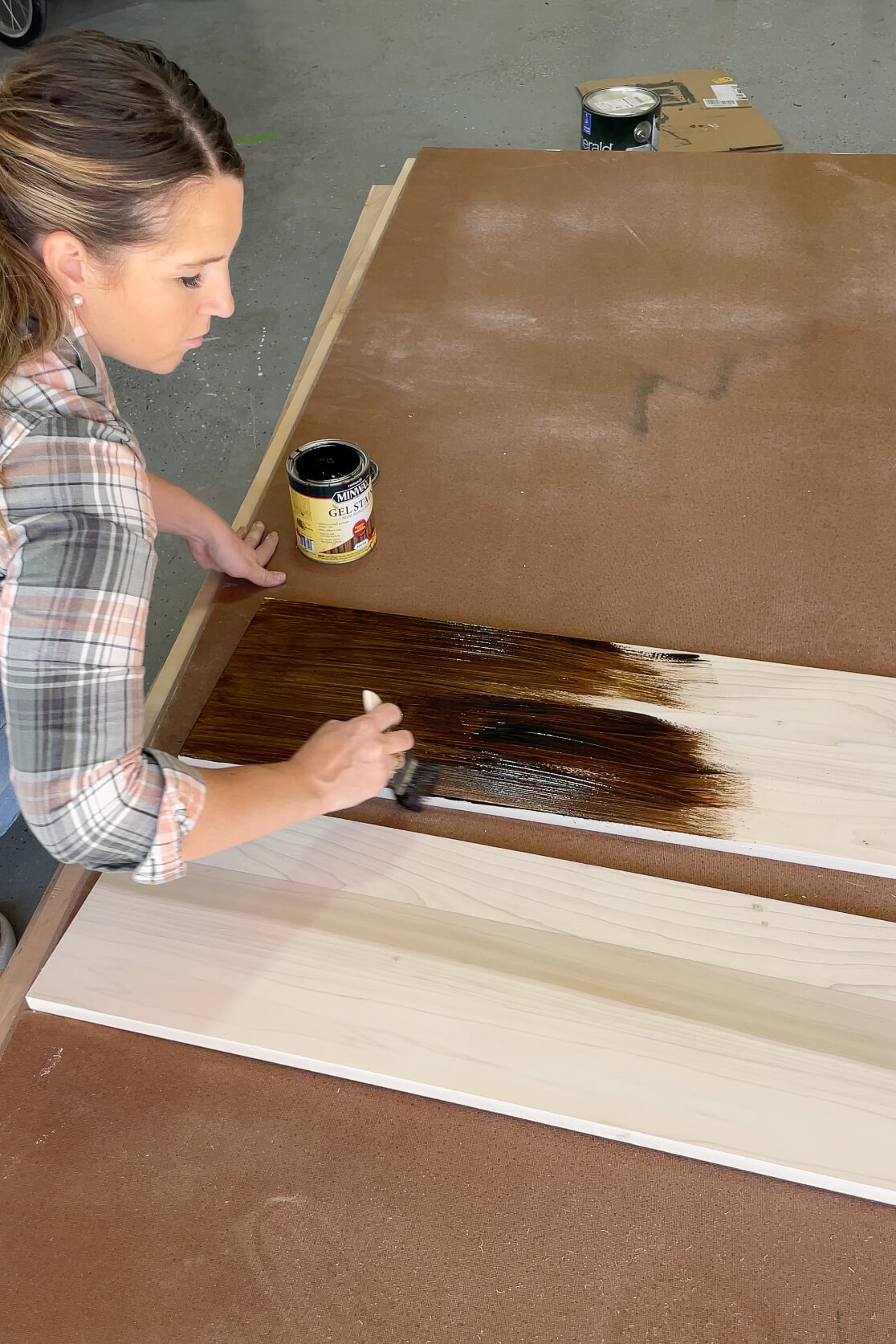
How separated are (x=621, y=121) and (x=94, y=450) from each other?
93.4 inches

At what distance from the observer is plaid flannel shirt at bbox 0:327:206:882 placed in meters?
0.96

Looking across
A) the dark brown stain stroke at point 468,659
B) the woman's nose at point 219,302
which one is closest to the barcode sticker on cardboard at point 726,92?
the dark brown stain stroke at point 468,659

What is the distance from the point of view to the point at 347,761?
118cm

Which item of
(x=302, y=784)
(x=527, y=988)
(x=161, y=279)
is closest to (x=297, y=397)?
(x=161, y=279)

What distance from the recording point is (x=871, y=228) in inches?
93.8

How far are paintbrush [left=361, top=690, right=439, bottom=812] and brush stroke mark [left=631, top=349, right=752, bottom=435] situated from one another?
3.03 feet

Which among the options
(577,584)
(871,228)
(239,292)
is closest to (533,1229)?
(577,584)

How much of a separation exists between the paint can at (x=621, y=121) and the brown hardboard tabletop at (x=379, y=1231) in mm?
2706

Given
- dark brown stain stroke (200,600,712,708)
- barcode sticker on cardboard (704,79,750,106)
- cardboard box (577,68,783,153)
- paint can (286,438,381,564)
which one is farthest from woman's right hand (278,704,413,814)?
barcode sticker on cardboard (704,79,750,106)

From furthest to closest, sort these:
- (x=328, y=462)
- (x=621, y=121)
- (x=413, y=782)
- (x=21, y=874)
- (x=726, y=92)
Result: (x=726, y=92) → (x=621, y=121) → (x=21, y=874) → (x=328, y=462) → (x=413, y=782)

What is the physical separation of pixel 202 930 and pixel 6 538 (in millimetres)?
525

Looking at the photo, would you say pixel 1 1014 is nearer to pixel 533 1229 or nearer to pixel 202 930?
pixel 202 930

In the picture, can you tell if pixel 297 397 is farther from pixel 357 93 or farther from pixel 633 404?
pixel 357 93

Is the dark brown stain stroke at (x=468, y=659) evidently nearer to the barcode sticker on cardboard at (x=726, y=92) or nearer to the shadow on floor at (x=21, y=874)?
the shadow on floor at (x=21, y=874)
